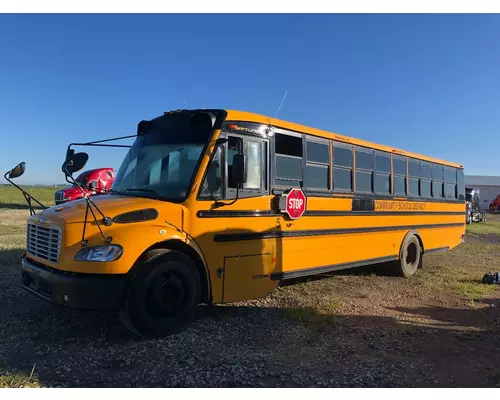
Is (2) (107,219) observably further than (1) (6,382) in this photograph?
Yes

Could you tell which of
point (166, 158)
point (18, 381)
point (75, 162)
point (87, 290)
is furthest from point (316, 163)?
point (18, 381)

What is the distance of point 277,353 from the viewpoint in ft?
14.9

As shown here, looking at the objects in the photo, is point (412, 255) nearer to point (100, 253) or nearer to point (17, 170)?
point (100, 253)

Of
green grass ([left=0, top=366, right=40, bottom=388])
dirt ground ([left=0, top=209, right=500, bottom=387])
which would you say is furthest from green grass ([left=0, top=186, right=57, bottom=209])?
green grass ([left=0, top=366, right=40, bottom=388])

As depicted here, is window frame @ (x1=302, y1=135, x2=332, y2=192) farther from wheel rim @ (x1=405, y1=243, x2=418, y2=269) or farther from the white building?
the white building

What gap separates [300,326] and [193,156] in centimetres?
251

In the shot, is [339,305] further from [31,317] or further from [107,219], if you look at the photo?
[31,317]

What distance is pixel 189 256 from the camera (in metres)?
5.10

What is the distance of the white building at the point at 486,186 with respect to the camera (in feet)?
179

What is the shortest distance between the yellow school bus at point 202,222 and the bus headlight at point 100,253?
1 cm

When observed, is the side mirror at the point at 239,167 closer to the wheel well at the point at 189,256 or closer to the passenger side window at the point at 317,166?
the wheel well at the point at 189,256

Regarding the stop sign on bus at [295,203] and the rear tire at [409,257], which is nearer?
the stop sign on bus at [295,203]

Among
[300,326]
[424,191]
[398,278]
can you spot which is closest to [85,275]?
[300,326]

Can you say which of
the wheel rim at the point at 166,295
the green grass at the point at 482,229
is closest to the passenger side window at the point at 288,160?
the wheel rim at the point at 166,295
